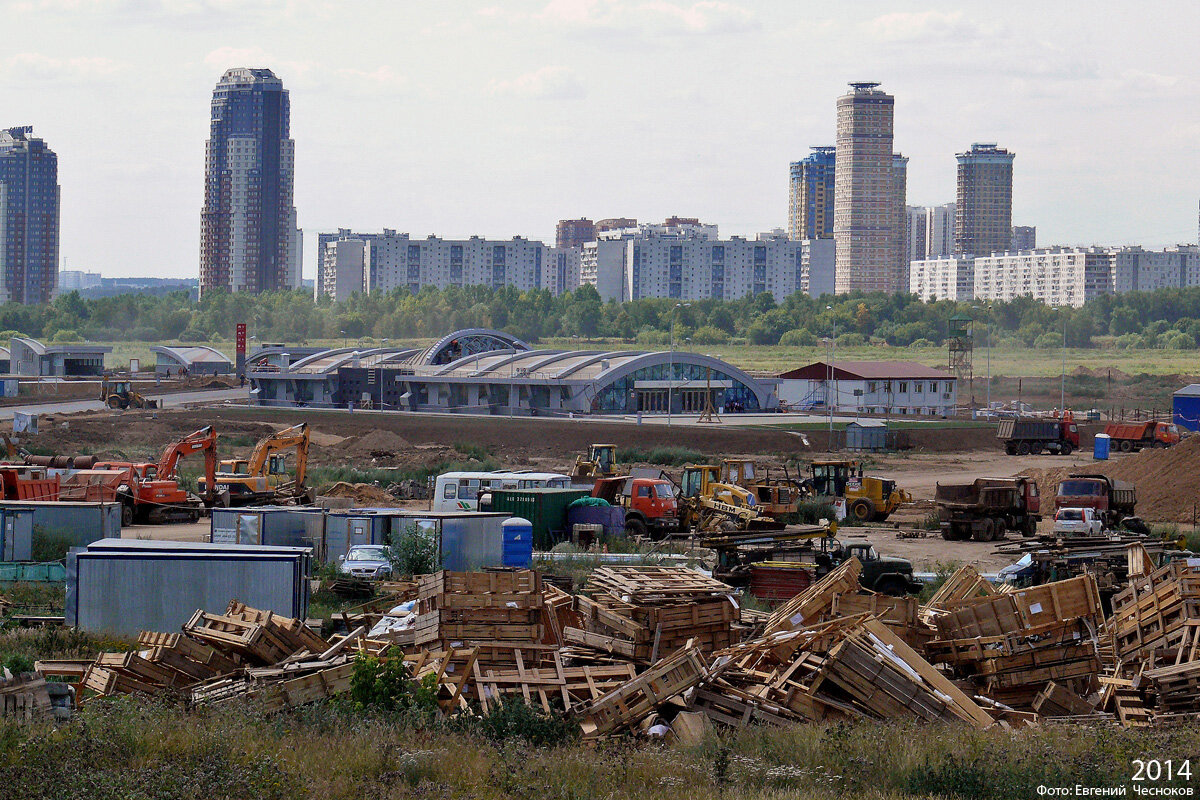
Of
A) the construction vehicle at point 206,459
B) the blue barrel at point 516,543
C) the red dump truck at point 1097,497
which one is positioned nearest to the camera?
the blue barrel at point 516,543

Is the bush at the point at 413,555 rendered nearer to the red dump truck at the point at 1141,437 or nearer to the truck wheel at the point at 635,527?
the truck wheel at the point at 635,527

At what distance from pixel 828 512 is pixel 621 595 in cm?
1954

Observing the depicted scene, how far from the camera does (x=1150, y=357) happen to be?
483 feet

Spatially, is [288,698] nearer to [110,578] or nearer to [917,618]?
[110,578]

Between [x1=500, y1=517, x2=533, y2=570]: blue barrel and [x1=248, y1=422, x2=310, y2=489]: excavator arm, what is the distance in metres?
15.5

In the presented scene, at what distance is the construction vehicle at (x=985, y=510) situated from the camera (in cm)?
3544

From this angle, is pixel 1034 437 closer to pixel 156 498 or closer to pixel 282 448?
pixel 282 448

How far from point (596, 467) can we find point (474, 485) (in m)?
7.03

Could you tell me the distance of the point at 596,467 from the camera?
141 ft

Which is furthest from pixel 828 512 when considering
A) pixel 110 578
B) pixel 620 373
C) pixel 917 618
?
pixel 620 373

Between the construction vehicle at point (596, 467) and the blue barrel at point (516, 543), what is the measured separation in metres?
14.6

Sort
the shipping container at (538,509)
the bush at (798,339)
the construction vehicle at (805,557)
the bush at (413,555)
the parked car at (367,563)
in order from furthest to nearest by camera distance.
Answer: the bush at (798,339) < the shipping container at (538,509) < the parked car at (367,563) < the bush at (413,555) < the construction vehicle at (805,557)

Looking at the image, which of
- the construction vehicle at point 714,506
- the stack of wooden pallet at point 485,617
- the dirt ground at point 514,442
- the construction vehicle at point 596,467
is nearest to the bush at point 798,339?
the dirt ground at point 514,442

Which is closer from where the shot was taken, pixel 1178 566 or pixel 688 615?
pixel 688 615
